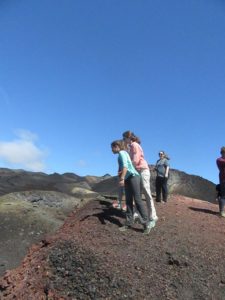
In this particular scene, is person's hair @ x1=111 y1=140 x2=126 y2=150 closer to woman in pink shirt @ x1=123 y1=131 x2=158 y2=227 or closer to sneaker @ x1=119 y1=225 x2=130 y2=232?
woman in pink shirt @ x1=123 y1=131 x2=158 y2=227

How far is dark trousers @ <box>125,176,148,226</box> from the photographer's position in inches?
386

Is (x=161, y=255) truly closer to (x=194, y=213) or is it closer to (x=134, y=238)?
(x=134, y=238)

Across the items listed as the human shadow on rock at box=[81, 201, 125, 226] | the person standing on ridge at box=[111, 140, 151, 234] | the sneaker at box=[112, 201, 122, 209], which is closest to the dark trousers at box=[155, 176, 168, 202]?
the sneaker at box=[112, 201, 122, 209]

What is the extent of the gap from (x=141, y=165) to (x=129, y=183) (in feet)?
1.66

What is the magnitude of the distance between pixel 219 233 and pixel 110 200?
359cm

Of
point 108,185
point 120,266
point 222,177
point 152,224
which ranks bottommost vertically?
point 120,266

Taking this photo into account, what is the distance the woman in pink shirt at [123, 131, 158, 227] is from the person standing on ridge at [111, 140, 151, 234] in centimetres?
20

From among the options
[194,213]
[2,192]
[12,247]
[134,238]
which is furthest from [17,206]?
[2,192]

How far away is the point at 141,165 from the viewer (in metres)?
10.2

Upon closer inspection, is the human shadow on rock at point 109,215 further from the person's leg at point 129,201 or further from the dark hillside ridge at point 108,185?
the dark hillside ridge at point 108,185

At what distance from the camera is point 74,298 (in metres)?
7.31

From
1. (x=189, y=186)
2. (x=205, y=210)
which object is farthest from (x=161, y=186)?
(x=189, y=186)

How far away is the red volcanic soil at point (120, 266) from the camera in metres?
7.54

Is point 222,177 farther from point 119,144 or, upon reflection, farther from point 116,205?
point 119,144
